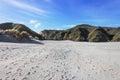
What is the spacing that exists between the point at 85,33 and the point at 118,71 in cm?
4116

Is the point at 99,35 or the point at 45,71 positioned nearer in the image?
the point at 45,71

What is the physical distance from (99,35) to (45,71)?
3683cm

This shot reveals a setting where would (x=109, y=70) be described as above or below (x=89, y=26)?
below

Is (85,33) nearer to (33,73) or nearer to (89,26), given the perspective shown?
(89,26)

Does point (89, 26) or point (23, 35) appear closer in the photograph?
point (23, 35)

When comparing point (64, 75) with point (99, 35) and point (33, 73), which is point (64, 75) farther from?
point (99, 35)

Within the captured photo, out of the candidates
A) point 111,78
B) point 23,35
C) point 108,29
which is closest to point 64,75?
point 111,78

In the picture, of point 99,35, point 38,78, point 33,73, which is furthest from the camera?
point 99,35

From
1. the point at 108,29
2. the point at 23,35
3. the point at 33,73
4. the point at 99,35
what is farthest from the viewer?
the point at 108,29

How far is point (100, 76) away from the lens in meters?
7.88

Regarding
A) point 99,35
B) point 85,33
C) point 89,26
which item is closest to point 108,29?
point 89,26

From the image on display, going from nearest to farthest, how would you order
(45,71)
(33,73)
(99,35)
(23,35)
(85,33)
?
(33,73) → (45,71) → (23,35) → (99,35) → (85,33)

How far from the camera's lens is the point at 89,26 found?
57.5 m

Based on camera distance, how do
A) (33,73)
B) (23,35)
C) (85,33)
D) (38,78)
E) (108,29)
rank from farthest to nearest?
(108,29)
(85,33)
(23,35)
(33,73)
(38,78)
